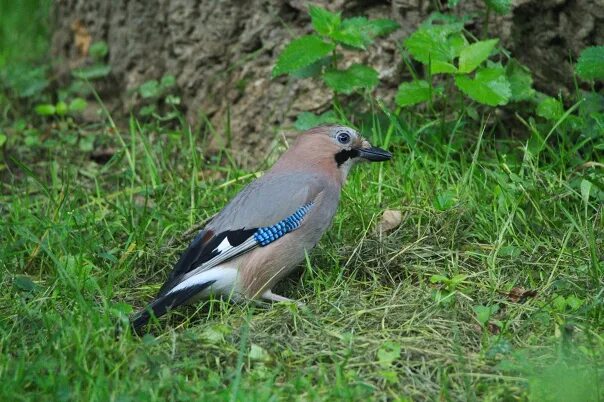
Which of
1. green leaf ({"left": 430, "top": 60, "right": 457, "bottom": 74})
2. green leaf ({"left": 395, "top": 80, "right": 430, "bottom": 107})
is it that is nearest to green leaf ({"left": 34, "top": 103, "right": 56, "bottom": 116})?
green leaf ({"left": 395, "top": 80, "right": 430, "bottom": 107})

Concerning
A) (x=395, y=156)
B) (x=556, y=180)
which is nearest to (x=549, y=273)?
(x=556, y=180)

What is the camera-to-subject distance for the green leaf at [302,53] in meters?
5.07

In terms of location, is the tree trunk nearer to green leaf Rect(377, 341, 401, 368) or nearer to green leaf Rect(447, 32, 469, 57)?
green leaf Rect(447, 32, 469, 57)

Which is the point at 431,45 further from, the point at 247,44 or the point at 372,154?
the point at 247,44

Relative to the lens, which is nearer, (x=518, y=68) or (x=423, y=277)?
(x=423, y=277)

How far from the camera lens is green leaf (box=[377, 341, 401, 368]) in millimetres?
3520

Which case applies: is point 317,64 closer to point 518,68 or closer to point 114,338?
point 518,68

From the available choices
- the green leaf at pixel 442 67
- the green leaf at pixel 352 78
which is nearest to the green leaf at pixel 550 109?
the green leaf at pixel 442 67

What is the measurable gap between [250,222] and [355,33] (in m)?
1.33

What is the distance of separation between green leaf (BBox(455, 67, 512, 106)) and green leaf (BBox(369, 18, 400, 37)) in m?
0.50

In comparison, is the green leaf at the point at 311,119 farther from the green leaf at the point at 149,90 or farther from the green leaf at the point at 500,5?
the green leaf at the point at 149,90

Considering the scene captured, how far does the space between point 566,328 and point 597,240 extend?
3.13 feet

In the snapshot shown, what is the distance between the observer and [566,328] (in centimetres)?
351

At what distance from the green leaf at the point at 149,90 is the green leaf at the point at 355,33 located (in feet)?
4.75
